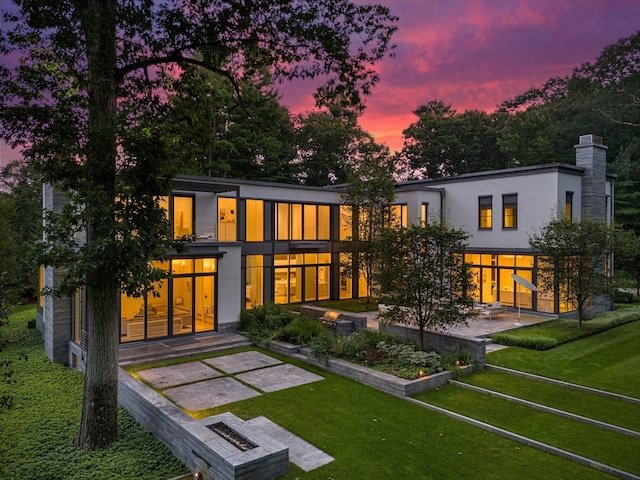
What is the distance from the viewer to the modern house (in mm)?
14461

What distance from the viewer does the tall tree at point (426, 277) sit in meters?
11.8

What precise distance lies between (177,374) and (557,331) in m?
12.8

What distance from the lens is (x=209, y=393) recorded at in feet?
33.2

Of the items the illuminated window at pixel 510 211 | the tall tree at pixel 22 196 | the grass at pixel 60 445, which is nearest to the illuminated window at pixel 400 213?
the illuminated window at pixel 510 211

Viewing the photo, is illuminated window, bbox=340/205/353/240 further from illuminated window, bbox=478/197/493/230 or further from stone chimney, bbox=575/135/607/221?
stone chimney, bbox=575/135/607/221

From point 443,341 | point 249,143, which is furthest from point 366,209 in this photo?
point 249,143

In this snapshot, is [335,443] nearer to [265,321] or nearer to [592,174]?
[265,321]

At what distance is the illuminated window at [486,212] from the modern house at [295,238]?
0.16ft

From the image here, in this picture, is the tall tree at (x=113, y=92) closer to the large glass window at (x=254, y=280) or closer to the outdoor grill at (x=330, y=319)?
the outdoor grill at (x=330, y=319)

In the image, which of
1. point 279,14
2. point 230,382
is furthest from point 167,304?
point 279,14

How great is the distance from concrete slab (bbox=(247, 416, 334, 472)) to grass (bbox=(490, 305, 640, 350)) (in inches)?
355

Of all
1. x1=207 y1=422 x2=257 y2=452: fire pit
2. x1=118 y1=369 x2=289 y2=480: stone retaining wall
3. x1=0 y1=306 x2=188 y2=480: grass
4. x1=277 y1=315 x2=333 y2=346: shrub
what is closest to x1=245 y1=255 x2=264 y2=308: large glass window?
x1=277 y1=315 x2=333 y2=346: shrub

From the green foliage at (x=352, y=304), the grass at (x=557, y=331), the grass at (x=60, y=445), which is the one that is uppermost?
the green foliage at (x=352, y=304)

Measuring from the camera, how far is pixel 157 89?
8.82 metres
